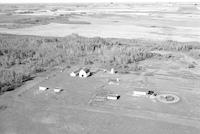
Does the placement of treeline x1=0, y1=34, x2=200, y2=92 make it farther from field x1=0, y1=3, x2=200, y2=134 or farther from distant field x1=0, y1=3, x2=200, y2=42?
distant field x1=0, y1=3, x2=200, y2=42

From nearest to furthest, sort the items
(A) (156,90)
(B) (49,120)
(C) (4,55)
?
1. (B) (49,120)
2. (A) (156,90)
3. (C) (4,55)

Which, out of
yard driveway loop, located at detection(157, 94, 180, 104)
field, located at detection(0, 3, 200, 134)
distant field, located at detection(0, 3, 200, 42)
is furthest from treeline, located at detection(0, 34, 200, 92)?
distant field, located at detection(0, 3, 200, 42)

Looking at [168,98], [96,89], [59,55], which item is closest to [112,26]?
[59,55]

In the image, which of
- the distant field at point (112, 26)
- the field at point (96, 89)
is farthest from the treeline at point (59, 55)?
the distant field at point (112, 26)

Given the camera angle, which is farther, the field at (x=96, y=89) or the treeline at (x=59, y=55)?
the treeline at (x=59, y=55)

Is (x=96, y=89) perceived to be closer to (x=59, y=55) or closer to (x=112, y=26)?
(x=59, y=55)

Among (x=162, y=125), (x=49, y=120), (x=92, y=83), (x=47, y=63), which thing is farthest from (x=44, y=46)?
(x=162, y=125)

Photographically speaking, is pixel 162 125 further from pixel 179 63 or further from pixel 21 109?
pixel 179 63

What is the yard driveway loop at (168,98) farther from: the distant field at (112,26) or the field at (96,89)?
the distant field at (112,26)
